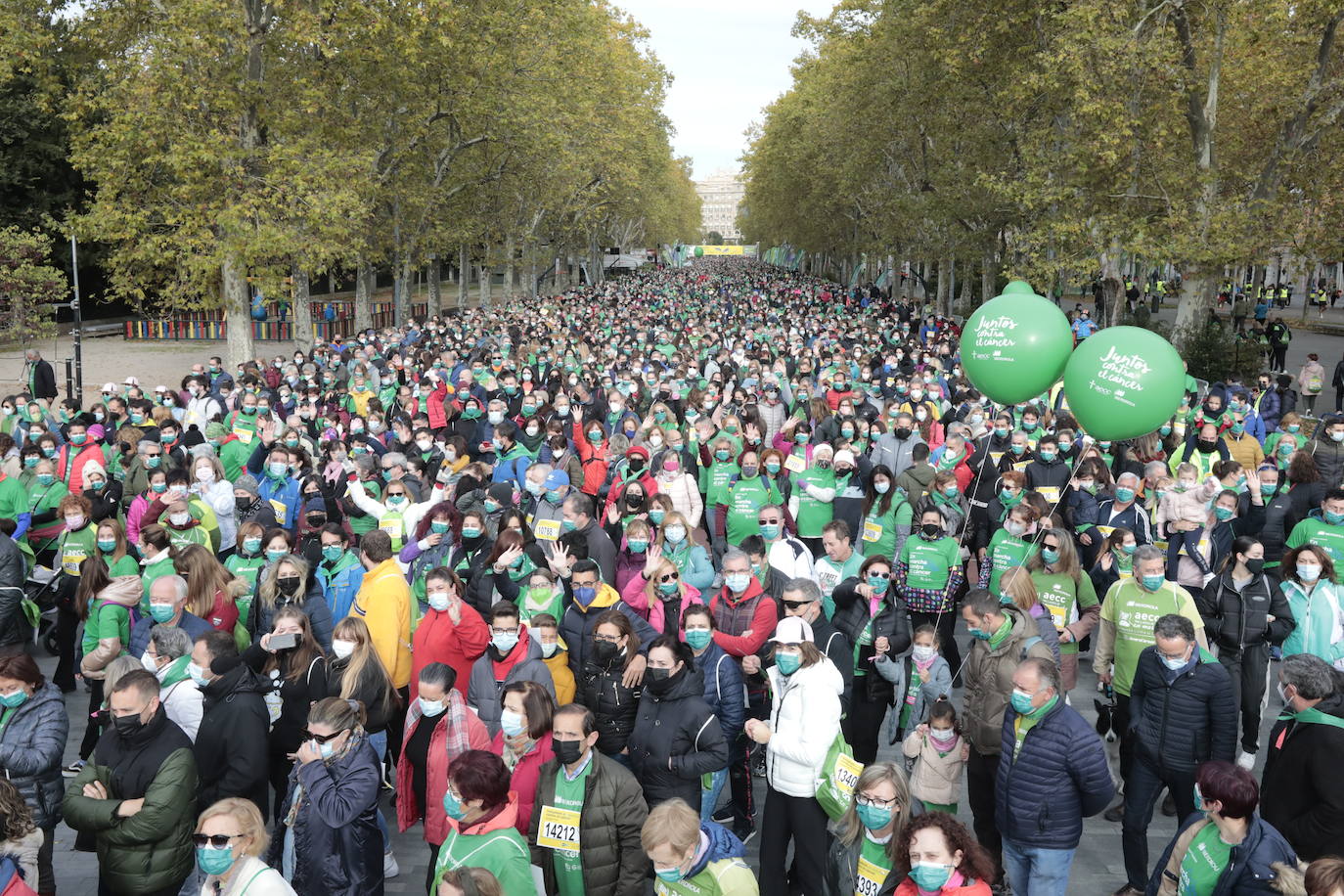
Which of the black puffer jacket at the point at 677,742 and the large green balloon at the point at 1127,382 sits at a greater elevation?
the large green balloon at the point at 1127,382

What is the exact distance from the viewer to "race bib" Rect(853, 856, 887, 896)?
4.28m

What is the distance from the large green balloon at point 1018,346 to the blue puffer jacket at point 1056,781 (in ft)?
13.2

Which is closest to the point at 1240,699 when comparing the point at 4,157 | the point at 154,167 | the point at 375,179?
the point at 154,167

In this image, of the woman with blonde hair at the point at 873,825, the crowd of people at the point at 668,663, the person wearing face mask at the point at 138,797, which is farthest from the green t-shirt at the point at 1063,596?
the person wearing face mask at the point at 138,797

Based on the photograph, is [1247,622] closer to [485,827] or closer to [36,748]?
[485,827]

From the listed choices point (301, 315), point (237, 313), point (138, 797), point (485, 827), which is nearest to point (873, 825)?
point (485, 827)

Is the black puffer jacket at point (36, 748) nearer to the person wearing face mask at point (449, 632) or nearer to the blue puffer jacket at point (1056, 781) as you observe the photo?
the person wearing face mask at point (449, 632)

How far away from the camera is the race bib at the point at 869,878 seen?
Answer: 4.28 metres

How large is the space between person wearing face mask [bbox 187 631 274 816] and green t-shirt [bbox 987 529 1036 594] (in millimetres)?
4935

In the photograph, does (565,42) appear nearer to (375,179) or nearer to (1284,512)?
(375,179)

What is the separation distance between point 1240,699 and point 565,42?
A: 3420cm

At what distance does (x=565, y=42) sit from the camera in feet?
119

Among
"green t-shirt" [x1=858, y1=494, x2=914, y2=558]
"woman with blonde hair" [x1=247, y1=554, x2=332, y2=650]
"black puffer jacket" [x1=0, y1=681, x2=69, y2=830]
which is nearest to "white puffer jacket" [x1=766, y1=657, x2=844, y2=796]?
"woman with blonde hair" [x1=247, y1=554, x2=332, y2=650]

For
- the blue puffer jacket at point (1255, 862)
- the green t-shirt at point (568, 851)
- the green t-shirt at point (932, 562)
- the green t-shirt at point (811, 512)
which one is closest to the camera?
the blue puffer jacket at point (1255, 862)
